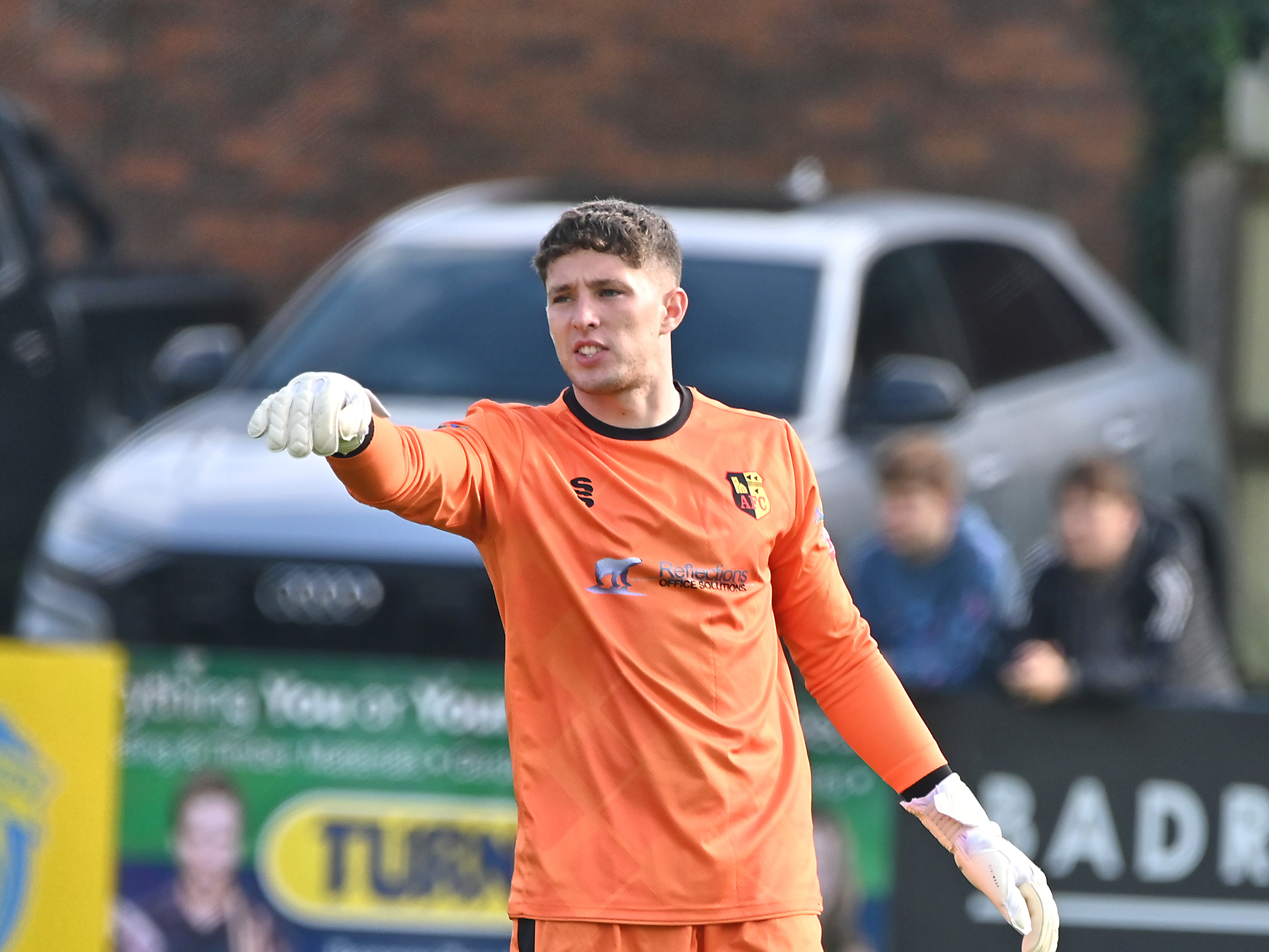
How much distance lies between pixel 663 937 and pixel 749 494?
2.19 ft

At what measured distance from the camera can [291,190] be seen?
11234mm

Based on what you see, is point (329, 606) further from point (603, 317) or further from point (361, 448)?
point (361, 448)

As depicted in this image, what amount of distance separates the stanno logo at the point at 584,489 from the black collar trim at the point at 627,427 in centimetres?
8

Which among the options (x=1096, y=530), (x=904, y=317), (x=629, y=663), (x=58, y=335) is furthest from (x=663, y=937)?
(x=58, y=335)

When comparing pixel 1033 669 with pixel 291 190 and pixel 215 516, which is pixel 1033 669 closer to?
pixel 215 516

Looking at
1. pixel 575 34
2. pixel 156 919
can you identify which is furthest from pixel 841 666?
pixel 575 34

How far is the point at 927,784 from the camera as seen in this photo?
3.05 m

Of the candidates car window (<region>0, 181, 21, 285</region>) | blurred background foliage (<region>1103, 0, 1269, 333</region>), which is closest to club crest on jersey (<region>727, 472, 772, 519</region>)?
car window (<region>0, 181, 21, 285</region>)

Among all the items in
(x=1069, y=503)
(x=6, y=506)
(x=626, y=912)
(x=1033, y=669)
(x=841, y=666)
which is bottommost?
(x=626, y=912)

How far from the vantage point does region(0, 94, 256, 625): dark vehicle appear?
7.94m

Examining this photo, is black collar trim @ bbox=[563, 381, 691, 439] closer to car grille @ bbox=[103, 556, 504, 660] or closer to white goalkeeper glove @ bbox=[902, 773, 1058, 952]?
white goalkeeper glove @ bbox=[902, 773, 1058, 952]

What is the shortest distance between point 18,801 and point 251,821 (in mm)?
642

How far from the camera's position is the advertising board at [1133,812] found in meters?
4.88

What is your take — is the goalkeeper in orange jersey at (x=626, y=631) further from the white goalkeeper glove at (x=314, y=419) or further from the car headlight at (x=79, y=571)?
the car headlight at (x=79, y=571)
